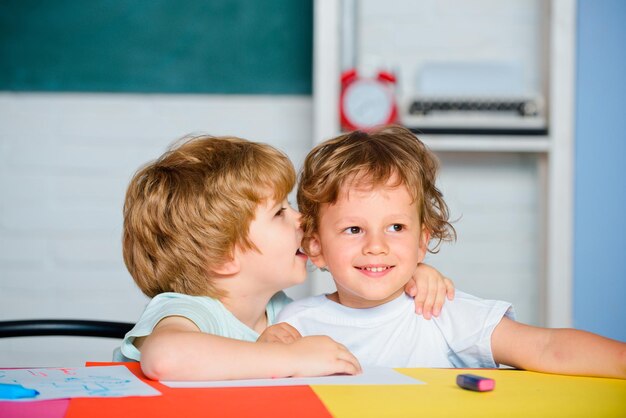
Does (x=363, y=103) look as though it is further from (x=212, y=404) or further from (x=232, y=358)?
(x=212, y=404)

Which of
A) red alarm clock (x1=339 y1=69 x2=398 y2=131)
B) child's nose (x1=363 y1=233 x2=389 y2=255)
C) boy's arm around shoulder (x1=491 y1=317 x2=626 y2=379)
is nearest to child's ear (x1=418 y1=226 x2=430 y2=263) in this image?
child's nose (x1=363 y1=233 x2=389 y2=255)

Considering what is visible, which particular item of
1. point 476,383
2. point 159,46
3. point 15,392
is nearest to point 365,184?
point 476,383

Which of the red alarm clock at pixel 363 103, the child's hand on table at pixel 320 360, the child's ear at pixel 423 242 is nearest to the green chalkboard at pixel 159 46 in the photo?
the red alarm clock at pixel 363 103

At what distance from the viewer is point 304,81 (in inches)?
104

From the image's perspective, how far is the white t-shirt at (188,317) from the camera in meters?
1.16

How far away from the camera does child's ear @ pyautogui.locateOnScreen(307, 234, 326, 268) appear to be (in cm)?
140

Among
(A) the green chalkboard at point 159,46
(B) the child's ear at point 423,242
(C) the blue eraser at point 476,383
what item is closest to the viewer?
(C) the blue eraser at point 476,383

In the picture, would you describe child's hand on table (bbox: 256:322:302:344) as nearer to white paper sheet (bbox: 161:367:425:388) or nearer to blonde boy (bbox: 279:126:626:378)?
blonde boy (bbox: 279:126:626:378)

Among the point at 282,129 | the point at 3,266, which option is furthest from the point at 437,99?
the point at 3,266

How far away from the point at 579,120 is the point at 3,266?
1.88 meters

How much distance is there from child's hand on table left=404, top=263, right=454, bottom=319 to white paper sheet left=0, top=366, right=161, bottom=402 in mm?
519

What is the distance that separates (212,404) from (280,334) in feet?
1.46

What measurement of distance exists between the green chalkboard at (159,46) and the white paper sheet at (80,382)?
5.66 ft

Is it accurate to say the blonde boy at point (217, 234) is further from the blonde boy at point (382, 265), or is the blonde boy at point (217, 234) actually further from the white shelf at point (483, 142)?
the white shelf at point (483, 142)
